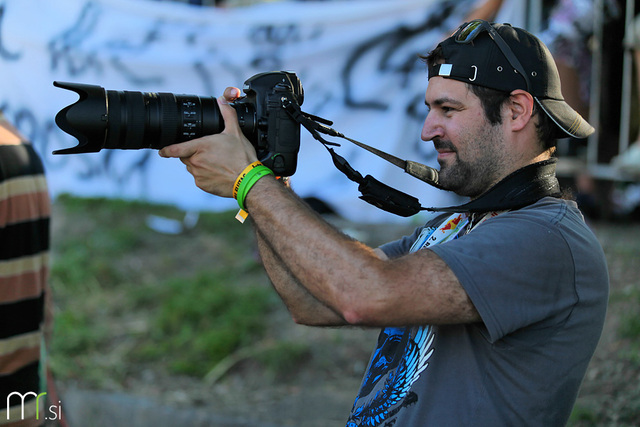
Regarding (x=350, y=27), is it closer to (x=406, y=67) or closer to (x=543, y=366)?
(x=406, y=67)

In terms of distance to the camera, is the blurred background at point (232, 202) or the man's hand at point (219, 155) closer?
the man's hand at point (219, 155)

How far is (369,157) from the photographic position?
5105mm

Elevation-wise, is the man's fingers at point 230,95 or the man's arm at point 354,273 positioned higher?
the man's fingers at point 230,95

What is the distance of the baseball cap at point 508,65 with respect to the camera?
168 centimetres

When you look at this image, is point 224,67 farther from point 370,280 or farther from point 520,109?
point 370,280

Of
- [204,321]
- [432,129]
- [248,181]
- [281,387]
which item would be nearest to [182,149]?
[248,181]

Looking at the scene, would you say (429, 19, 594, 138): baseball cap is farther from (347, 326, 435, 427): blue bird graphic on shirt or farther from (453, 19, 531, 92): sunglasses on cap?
(347, 326, 435, 427): blue bird graphic on shirt

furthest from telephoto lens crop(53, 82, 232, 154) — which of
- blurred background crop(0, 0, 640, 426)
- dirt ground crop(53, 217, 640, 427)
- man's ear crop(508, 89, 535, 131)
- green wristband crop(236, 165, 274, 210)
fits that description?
dirt ground crop(53, 217, 640, 427)

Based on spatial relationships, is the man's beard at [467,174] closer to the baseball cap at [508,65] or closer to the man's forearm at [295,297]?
the baseball cap at [508,65]

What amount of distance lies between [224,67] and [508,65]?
176 inches

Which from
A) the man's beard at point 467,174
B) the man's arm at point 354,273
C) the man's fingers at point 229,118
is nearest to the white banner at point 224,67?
the man's beard at point 467,174

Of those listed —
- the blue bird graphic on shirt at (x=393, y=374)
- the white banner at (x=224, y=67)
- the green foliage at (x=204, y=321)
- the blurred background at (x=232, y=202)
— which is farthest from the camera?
the white banner at (x=224, y=67)

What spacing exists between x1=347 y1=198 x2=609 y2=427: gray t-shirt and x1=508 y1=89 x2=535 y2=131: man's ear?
0.20 meters

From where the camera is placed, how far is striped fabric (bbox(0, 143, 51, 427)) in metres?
2.17
